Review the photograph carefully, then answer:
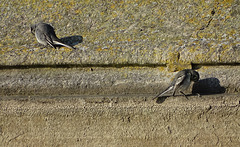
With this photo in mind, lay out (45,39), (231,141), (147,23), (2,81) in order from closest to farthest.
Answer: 1. (231,141)
2. (2,81)
3. (45,39)
4. (147,23)

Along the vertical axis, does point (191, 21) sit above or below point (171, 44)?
above

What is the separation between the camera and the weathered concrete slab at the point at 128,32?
2695 mm

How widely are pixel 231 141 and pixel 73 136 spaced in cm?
124

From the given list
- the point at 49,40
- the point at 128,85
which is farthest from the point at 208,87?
the point at 49,40

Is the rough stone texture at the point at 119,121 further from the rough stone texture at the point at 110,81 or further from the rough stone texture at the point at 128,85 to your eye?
the rough stone texture at the point at 110,81

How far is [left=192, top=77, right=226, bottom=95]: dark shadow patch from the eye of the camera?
251 centimetres

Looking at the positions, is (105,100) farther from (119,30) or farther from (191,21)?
(191,21)

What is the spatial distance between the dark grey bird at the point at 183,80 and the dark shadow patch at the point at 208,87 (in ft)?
0.36

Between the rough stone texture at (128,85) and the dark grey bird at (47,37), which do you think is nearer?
the rough stone texture at (128,85)

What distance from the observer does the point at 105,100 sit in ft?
7.99

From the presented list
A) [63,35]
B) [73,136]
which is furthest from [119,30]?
[73,136]

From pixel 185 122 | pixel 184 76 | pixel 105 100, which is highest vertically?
pixel 184 76

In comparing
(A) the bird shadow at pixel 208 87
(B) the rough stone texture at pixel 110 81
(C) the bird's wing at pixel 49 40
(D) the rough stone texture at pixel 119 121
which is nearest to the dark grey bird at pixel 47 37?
(C) the bird's wing at pixel 49 40

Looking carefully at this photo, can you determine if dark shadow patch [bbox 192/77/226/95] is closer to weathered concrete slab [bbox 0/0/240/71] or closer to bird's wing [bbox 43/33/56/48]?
weathered concrete slab [bbox 0/0/240/71]
